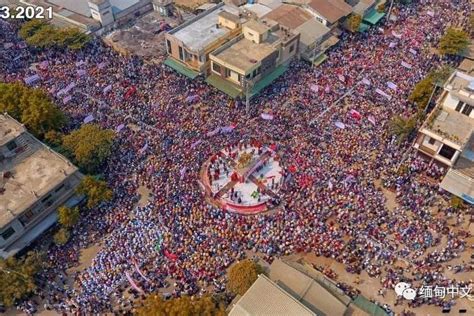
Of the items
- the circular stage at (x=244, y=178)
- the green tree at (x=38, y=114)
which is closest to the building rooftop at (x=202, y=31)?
the circular stage at (x=244, y=178)

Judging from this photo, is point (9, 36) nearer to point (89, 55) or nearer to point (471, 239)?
point (89, 55)

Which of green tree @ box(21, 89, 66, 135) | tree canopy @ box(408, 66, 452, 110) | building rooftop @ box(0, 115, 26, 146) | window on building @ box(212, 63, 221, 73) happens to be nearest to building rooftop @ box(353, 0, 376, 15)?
tree canopy @ box(408, 66, 452, 110)

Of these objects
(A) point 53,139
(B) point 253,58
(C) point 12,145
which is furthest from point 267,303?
(B) point 253,58

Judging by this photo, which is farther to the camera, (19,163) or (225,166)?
(225,166)

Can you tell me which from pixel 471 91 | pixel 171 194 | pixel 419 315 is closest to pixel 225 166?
pixel 171 194

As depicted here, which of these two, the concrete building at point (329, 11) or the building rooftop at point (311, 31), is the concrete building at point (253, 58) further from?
the concrete building at point (329, 11)
